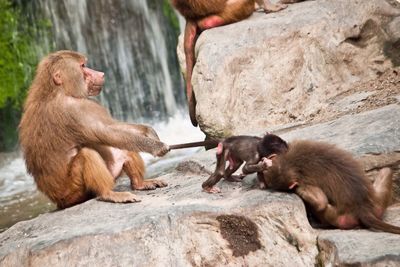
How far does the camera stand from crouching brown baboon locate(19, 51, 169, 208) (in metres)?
4.96

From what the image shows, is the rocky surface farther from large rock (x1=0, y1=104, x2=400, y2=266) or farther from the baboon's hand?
the baboon's hand

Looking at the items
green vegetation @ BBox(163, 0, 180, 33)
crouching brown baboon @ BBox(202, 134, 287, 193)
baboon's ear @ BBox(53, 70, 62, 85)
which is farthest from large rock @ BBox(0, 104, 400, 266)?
green vegetation @ BBox(163, 0, 180, 33)

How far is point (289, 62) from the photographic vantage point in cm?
683

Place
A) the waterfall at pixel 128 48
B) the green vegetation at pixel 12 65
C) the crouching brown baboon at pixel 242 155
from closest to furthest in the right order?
1. the crouching brown baboon at pixel 242 155
2. the green vegetation at pixel 12 65
3. the waterfall at pixel 128 48

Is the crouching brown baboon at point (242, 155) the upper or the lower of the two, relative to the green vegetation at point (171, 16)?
lower

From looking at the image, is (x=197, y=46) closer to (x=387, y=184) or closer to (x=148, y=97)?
(x=387, y=184)

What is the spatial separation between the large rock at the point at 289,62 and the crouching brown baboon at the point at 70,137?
1655 millimetres

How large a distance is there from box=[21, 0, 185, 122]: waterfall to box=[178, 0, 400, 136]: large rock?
5080mm

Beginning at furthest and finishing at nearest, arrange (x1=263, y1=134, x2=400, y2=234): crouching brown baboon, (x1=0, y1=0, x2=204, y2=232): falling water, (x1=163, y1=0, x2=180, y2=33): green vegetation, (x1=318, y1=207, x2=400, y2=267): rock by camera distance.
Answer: (x1=163, y1=0, x2=180, y2=33): green vegetation → (x1=0, y1=0, x2=204, y2=232): falling water → (x1=263, y1=134, x2=400, y2=234): crouching brown baboon → (x1=318, y1=207, x2=400, y2=267): rock

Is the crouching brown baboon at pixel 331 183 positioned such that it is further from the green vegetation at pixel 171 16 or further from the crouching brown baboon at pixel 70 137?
the green vegetation at pixel 171 16

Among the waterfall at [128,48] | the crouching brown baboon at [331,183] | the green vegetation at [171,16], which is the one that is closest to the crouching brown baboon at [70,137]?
the crouching brown baboon at [331,183]

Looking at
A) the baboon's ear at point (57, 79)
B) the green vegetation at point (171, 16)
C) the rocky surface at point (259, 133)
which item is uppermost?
the baboon's ear at point (57, 79)

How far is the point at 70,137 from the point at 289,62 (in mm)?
2551

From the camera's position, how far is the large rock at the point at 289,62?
6.60 meters
